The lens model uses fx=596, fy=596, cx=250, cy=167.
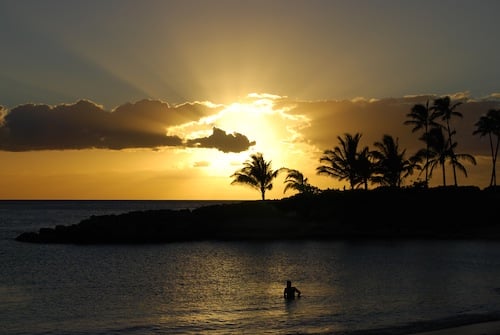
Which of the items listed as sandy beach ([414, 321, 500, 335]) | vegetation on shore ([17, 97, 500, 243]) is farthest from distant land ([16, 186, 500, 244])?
sandy beach ([414, 321, 500, 335])

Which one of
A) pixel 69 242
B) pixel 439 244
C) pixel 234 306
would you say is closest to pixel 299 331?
pixel 234 306

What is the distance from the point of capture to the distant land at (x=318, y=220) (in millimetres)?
70062

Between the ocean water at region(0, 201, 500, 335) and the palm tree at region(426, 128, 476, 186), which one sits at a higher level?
the palm tree at region(426, 128, 476, 186)

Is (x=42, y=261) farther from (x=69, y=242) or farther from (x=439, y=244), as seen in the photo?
(x=439, y=244)

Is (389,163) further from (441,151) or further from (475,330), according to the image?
(475,330)

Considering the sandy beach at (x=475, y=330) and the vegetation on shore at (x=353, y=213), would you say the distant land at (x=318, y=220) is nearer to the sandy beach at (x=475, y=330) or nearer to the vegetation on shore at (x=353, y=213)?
the vegetation on shore at (x=353, y=213)

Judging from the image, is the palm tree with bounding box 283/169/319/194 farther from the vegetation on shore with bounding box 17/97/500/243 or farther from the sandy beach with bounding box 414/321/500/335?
the sandy beach with bounding box 414/321/500/335

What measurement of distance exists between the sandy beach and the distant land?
1798 inches

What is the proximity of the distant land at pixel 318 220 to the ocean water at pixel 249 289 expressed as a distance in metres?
10.8

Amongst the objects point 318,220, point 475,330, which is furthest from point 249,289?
point 318,220

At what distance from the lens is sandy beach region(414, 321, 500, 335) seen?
863 inches

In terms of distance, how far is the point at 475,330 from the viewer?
73.7 feet

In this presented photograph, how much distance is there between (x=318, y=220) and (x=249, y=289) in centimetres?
4142

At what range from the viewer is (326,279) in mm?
38312
